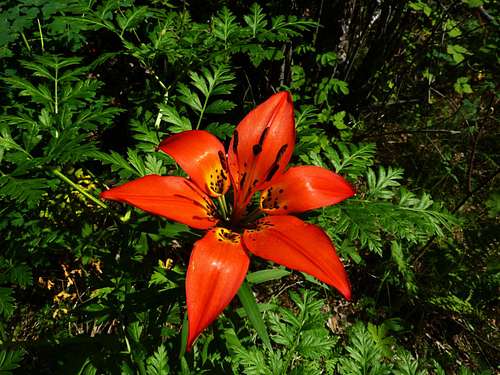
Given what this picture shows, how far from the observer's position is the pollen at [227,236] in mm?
1181

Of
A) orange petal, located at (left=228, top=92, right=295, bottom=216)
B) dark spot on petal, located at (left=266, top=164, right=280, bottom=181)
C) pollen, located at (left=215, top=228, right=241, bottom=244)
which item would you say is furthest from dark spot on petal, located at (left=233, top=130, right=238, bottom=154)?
pollen, located at (left=215, top=228, right=241, bottom=244)

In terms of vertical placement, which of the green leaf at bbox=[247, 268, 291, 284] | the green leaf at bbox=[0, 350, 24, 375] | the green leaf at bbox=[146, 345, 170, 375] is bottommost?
the green leaf at bbox=[0, 350, 24, 375]

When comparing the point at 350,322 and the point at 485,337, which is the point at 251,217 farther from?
the point at 485,337

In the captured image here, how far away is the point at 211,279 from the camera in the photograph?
1040 mm

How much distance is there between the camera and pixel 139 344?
146 centimetres

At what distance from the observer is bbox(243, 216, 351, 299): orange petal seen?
1.04m

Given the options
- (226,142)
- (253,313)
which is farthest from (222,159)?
(226,142)

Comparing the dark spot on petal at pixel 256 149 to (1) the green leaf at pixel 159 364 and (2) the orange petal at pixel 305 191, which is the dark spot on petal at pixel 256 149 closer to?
(2) the orange petal at pixel 305 191

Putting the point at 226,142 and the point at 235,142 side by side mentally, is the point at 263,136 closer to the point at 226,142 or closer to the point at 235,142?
the point at 235,142

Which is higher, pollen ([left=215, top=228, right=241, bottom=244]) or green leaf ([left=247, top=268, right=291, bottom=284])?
pollen ([left=215, top=228, right=241, bottom=244])

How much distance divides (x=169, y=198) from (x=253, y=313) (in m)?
0.39

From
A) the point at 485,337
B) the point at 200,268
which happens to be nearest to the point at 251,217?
the point at 200,268

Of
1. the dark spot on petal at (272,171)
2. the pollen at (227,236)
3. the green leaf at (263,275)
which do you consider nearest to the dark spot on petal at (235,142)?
the dark spot on petal at (272,171)

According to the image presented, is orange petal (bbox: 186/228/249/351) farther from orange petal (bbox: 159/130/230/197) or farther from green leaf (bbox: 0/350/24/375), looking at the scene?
green leaf (bbox: 0/350/24/375)
